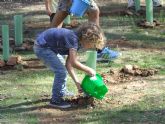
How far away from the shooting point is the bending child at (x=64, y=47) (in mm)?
4816

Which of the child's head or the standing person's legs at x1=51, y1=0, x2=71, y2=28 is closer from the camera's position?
Answer: the child's head

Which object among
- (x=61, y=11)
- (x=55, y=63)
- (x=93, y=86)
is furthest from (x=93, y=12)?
(x=93, y=86)

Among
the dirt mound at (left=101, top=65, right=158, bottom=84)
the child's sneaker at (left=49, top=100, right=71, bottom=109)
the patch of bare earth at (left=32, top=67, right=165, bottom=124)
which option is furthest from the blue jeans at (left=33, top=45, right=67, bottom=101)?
the dirt mound at (left=101, top=65, right=158, bottom=84)

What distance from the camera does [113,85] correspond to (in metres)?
5.95

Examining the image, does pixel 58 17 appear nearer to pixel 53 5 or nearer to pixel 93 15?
pixel 93 15

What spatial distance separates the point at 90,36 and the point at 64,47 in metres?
0.31

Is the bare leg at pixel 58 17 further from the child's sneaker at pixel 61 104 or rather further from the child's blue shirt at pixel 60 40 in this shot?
the child's sneaker at pixel 61 104

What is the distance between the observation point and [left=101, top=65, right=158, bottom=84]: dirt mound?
6102 millimetres

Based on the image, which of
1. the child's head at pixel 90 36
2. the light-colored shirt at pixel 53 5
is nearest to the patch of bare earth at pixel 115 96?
the child's head at pixel 90 36

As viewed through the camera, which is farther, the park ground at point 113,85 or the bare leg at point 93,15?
the bare leg at point 93,15

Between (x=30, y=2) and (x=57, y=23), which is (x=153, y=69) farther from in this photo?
(x=30, y=2)

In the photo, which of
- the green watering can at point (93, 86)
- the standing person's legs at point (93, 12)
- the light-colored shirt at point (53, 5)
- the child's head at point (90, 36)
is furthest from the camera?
the light-colored shirt at point (53, 5)

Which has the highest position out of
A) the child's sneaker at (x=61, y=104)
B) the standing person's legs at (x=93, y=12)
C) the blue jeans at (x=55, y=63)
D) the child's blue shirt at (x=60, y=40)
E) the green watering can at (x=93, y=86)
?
the standing person's legs at (x=93, y=12)

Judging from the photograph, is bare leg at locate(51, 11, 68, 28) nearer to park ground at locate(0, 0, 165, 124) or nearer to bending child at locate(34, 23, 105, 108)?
park ground at locate(0, 0, 165, 124)
